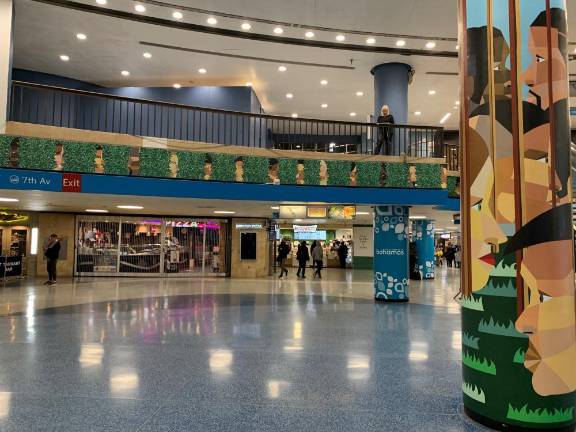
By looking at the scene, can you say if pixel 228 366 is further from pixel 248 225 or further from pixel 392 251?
pixel 248 225

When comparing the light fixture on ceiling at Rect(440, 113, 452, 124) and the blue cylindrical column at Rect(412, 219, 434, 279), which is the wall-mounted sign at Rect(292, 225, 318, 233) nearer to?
the blue cylindrical column at Rect(412, 219, 434, 279)

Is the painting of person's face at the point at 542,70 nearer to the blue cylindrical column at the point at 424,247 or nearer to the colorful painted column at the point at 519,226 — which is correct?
the colorful painted column at the point at 519,226

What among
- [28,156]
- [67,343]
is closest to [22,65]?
[28,156]

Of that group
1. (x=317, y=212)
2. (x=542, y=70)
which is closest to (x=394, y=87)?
(x=317, y=212)

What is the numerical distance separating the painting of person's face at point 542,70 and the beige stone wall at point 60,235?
17.3 meters

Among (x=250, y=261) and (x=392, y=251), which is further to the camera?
(x=250, y=261)

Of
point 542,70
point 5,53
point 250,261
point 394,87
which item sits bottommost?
point 250,261

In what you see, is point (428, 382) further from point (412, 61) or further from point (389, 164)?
point (412, 61)

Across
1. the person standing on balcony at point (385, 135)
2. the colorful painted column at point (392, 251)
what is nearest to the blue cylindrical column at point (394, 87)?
the person standing on balcony at point (385, 135)

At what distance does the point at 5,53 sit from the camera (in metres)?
10.3

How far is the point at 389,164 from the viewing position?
35.4ft

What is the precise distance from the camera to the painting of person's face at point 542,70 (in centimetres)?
363

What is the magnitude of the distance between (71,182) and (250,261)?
9.80 metres

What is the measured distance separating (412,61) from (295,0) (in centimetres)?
474
